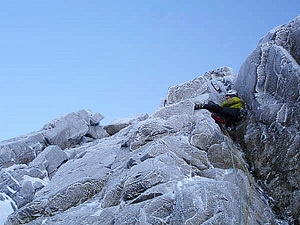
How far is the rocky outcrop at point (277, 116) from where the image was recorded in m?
10.3

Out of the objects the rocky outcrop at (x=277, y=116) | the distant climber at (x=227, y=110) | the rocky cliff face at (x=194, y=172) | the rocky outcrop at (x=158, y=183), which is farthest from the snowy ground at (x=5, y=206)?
the rocky outcrop at (x=277, y=116)

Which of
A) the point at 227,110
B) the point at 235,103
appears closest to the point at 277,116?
the point at 227,110

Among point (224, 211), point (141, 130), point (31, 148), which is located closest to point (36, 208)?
point (141, 130)

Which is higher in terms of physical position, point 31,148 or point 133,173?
point 133,173

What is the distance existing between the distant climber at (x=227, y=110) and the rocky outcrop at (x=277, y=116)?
0.56 metres

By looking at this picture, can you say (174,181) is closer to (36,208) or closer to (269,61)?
(36,208)

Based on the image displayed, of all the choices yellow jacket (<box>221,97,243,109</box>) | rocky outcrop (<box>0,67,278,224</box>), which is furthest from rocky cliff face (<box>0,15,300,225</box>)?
yellow jacket (<box>221,97,243,109</box>)

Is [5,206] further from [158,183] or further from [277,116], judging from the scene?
[277,116]

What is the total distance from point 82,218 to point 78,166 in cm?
539

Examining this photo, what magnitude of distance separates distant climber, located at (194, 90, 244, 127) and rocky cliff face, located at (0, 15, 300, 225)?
0.46 m

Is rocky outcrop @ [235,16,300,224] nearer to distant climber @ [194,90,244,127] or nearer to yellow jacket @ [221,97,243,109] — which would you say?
yellow jacket @ [221,97,243,109]

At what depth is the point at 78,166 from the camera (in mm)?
14898

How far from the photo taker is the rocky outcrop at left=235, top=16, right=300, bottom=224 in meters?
10.3

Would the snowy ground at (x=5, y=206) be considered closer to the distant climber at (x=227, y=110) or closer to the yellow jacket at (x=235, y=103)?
the distant climber at (x=227, y=110)
